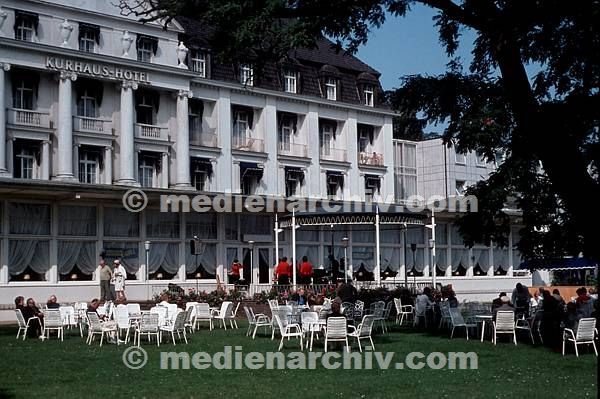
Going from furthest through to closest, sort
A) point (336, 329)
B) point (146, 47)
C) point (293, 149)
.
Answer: point (293, 149), point (146, 47), point (336, 329)

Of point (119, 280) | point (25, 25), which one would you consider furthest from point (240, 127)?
point (119, 280)

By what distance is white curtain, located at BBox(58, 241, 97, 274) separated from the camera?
32594 millimetres

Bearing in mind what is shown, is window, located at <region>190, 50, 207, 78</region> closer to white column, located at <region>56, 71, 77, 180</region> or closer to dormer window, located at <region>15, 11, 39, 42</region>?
white column, located at <region>56, 71, 77, 180</region>

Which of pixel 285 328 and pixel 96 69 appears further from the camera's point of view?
pixel 96 69

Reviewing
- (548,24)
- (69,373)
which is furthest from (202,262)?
(548,24)

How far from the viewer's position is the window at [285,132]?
132ft

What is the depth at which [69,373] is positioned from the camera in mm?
14562

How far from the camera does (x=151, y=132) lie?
3509cm

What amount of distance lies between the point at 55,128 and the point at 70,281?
583cm

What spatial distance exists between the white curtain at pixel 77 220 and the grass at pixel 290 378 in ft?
47.5

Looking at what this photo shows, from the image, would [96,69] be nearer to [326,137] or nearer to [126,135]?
[126,135]

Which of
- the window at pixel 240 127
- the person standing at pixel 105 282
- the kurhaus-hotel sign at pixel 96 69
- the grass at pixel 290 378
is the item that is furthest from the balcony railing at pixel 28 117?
the grass at pixel 290 378

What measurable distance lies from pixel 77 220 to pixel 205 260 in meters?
6.13

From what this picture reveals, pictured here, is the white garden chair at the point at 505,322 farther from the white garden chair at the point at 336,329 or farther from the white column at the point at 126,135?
the white column at the point at 126,135
